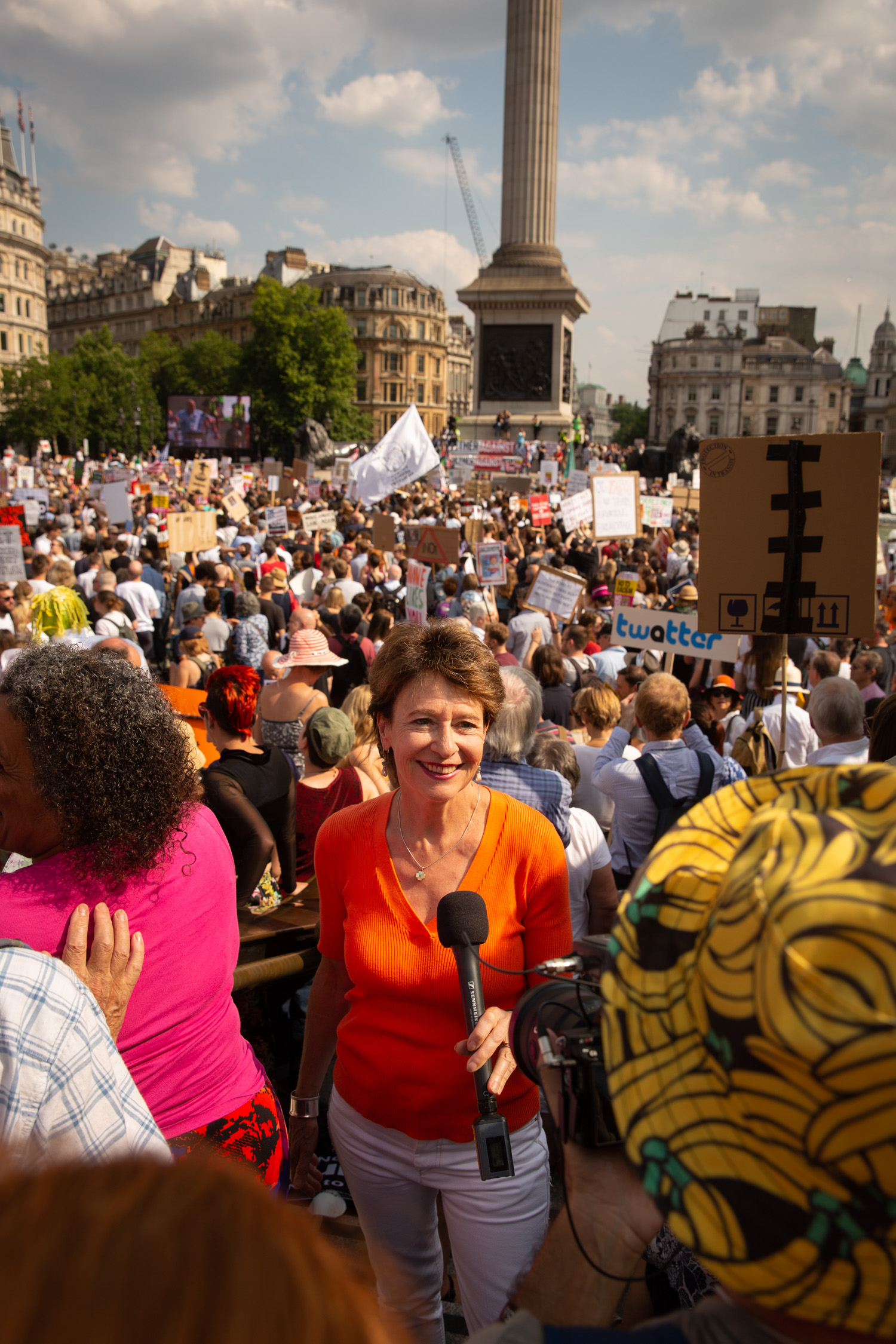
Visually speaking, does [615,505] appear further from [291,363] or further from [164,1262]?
[291,363]

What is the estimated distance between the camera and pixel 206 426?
64.5 meters

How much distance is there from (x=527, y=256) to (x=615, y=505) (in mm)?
25797

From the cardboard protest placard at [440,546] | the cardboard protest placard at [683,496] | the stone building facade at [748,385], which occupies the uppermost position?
the stone building facade at [748,385]

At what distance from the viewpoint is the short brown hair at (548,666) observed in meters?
6.22

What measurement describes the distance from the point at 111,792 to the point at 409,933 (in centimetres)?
75

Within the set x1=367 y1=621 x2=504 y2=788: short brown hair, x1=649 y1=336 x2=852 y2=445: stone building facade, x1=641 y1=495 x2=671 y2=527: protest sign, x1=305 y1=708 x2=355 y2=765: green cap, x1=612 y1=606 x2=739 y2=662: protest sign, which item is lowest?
x1=305 y1=708 x2=355 y2=765: green cap

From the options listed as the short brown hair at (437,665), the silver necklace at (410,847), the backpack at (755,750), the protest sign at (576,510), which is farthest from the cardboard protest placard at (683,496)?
the silver necklace at (410,847)

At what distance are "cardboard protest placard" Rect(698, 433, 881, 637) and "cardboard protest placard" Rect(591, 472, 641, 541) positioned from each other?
23.9 feet

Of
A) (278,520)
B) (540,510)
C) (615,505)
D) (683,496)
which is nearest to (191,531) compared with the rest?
(278,520)

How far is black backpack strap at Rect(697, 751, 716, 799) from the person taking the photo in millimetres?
3898

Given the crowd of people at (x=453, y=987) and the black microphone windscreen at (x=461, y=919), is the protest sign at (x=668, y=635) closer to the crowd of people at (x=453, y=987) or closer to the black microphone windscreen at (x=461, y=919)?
the crowd of people at (x=453, y=987)

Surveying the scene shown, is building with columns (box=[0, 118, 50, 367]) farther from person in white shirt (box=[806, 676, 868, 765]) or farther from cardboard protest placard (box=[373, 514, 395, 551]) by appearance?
person in white shirt (box=[806, 676, 868, 765])

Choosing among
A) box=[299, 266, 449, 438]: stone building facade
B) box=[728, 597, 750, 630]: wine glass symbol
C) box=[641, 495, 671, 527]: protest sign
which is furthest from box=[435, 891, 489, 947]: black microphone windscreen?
box=[299, 266, 449, 438]: stone building facade

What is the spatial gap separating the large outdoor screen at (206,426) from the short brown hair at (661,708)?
6225 cm
